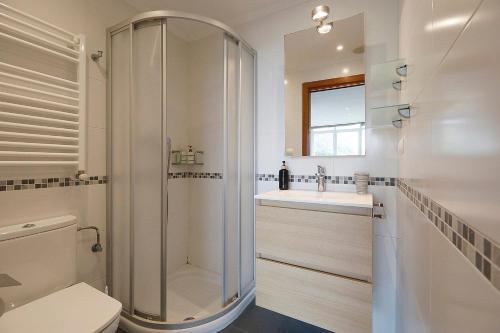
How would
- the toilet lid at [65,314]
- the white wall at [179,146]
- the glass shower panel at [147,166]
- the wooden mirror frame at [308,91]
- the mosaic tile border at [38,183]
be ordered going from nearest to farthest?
1. the toilet lid at [65,314]
2. the mosaic tile border at [38,183]
3. the glass shower panel at [147,166]
4. the wooden mirror frame at [308,91]
5. the white wall at [179,146]

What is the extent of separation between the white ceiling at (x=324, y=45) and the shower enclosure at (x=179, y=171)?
1.16 feet

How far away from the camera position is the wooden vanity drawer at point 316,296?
1.13 meters

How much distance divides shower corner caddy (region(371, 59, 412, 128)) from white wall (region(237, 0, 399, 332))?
0.11m

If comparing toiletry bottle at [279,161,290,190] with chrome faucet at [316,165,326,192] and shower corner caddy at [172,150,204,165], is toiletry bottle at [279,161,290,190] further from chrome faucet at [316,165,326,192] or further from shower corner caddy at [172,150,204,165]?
shower corner caddy at [172,150,204,165]

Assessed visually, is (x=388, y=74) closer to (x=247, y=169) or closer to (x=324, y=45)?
(x=324, y=45)

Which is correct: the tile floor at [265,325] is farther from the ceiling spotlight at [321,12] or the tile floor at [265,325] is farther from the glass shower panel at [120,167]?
the ceiling spotlight at [321,12]

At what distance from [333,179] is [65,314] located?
1.62 m

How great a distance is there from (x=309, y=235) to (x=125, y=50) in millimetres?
1639

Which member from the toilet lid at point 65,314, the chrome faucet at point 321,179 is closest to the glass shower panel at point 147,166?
the toilet lid at point 65,314

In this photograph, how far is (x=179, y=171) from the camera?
2.08 m

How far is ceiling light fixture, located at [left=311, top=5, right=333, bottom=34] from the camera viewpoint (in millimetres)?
1485

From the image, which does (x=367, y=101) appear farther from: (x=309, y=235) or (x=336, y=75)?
(x=309, y=235)

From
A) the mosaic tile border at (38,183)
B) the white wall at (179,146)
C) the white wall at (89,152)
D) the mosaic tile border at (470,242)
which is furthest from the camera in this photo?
the white wall at (179,146)

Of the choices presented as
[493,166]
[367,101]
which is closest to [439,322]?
[493,166]
